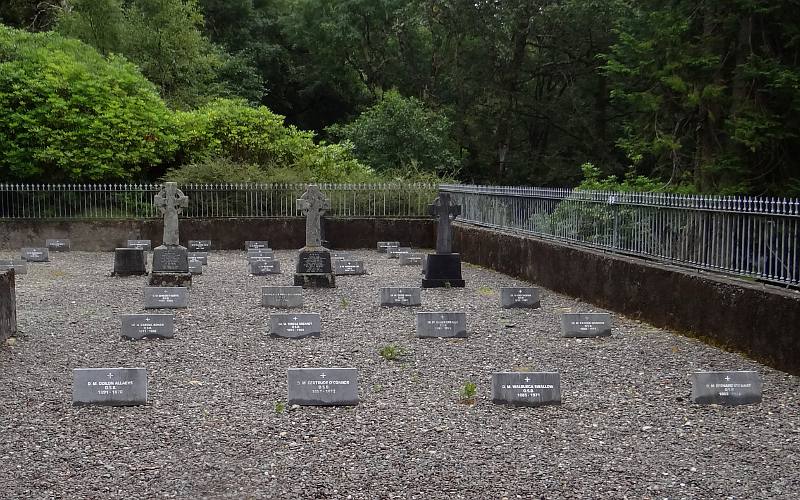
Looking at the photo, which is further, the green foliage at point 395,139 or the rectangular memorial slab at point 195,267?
the green foliage at point 395,139

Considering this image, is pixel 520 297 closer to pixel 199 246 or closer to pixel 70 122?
pixel 199 246

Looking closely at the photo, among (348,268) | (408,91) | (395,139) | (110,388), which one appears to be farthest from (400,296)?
(408,91)

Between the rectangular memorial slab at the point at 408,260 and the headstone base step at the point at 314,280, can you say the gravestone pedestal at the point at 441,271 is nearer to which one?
the headstone base step at the point at 314,280

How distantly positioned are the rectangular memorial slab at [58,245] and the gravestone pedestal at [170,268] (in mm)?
7602

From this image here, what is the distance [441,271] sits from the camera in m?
14.9

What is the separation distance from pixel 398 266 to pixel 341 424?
12074 millimetres

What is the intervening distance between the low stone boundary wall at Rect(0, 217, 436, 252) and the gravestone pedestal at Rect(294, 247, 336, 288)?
795 cm

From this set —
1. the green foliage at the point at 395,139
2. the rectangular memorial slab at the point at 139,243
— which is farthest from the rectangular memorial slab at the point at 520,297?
the green foliage at the point at 395,139

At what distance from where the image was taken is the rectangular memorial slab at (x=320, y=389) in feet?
23.2

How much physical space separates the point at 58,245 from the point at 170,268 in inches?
306

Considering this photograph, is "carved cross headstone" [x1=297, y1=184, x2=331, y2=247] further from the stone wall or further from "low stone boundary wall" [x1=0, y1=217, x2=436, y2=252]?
"low stone boundary wall" [x1=0, y1=217, x2=436, y2=252]

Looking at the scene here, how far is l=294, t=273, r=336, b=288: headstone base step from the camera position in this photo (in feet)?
48.8

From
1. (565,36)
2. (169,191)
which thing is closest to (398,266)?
(169,191)

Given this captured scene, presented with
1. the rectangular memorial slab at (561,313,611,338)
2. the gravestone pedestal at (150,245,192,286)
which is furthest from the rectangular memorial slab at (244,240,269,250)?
the rectangular memorial slab at (561,313,611,338)
